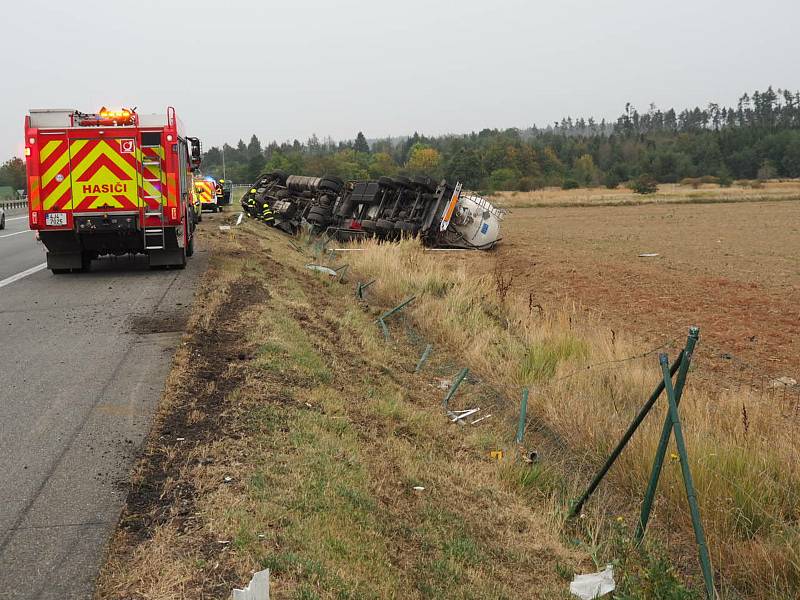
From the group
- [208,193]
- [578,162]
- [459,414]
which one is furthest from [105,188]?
[578,162]

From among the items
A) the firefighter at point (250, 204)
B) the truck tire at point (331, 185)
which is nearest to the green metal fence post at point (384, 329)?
the truck tire at point (331, 185)

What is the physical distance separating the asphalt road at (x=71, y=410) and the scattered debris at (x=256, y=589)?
2.79ft

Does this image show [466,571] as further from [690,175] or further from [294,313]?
[690,175]

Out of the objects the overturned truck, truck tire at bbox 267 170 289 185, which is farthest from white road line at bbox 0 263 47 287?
truck tire at bbox 267 170 289 185

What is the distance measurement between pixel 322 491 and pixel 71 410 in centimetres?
264

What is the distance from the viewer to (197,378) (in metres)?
7.64

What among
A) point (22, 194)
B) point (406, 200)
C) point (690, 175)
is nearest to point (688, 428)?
point (406, 200)

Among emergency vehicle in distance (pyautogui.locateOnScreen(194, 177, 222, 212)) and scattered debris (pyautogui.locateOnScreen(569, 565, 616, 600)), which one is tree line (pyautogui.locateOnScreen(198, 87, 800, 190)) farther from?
scattered debris (pyautogui.locateOnScreen(569, 565, 616, 600))

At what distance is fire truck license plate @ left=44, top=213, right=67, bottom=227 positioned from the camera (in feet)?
44.2

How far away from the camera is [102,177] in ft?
44.7

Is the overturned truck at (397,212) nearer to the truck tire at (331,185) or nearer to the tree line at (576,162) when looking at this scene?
the truck tire at (331,185)

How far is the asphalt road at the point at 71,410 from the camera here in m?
4.28

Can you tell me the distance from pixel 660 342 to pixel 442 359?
11.9 ft

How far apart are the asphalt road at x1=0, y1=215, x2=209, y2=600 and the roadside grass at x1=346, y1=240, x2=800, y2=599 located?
10.5 feet
